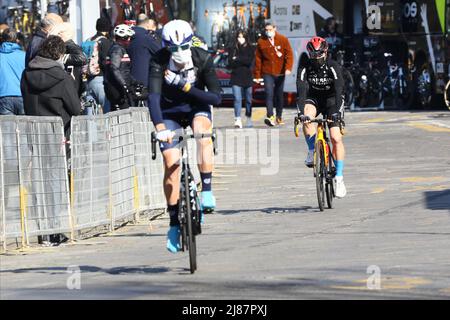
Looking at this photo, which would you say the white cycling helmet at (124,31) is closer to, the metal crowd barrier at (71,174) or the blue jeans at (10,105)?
the blue jeans at (10,105)

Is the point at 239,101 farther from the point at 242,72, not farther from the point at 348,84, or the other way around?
the point at 348,84

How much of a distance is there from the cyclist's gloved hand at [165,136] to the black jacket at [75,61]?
5.79 metres

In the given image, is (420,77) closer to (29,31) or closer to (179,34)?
(29,31)

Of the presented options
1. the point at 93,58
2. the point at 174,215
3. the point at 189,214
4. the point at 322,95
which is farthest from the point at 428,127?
the point at 189,214

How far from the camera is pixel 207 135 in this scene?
38.5ft

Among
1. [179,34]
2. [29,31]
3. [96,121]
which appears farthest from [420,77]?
[179,34]

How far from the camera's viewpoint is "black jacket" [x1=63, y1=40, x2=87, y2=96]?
1734 cm

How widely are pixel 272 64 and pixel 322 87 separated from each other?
1308cm

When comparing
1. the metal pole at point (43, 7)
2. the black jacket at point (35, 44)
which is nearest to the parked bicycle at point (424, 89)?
the metal pole at point (43, 7)

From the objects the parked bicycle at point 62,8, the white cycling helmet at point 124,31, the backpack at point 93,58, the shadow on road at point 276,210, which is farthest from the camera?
the parked bicycle at point 62,8

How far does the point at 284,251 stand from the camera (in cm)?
1284

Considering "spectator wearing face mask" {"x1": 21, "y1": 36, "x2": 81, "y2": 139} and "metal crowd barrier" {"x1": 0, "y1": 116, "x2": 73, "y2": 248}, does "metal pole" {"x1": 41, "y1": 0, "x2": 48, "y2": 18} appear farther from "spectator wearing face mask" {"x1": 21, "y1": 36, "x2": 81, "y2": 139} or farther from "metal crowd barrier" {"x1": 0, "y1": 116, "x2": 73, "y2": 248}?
"metal crowd barrier" {"x1": 0, "y1": 116, "x2": 73, "y2": 248}

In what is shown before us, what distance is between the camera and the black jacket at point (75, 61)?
17.3 m

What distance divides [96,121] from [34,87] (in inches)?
26.9
